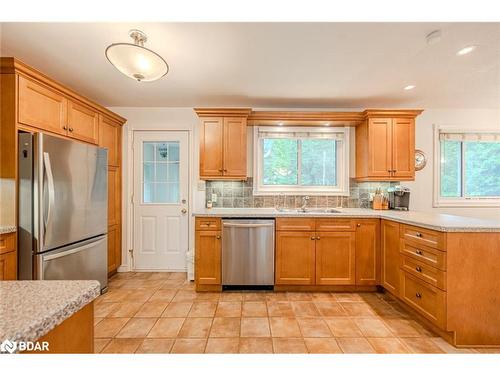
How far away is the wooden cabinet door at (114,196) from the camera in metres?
3.17

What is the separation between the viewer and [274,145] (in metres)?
3.56

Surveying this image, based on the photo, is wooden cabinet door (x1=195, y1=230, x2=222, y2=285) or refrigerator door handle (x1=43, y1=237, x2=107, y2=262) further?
wooden cabinet door (x1=195, y1=230, x2=222, y2=285)

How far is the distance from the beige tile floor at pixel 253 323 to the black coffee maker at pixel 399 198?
122 centimetres

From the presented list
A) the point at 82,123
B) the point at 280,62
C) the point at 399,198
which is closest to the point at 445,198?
the point at 399,198

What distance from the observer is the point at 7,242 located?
1.81 m

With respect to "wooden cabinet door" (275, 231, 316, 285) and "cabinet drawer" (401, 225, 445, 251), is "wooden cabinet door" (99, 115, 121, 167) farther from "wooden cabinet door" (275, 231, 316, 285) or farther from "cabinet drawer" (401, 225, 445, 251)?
"cabinet drawer" (401, 225, 445, 251)

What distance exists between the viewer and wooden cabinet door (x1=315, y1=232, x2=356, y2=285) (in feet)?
9.22

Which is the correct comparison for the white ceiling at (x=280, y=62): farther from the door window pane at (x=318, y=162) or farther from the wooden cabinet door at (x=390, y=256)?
the wooden cabinet door at (x=390, y=256)

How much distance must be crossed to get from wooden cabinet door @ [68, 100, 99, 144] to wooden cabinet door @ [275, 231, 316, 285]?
2.45 m

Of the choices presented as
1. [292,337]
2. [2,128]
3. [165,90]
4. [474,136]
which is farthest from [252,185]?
[474,136]

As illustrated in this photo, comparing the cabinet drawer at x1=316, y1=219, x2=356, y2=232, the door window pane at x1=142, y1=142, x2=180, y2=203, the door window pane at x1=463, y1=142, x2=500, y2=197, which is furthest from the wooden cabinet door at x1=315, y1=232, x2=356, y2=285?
the door window pane at x1=463, y1=142, x2=500, y2=197

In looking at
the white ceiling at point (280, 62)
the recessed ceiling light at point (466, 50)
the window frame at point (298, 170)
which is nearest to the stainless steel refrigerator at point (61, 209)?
the white ceiling at point (280, 62)
